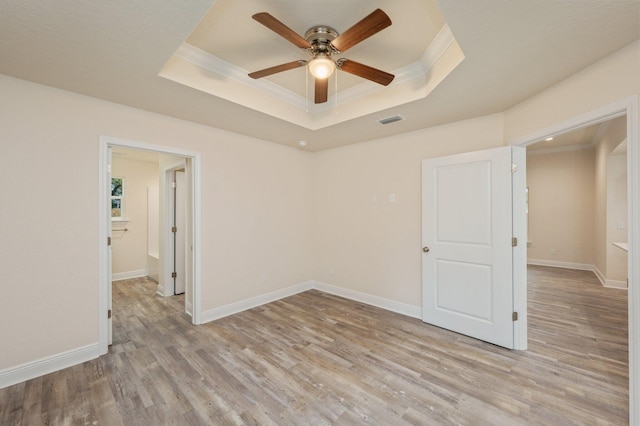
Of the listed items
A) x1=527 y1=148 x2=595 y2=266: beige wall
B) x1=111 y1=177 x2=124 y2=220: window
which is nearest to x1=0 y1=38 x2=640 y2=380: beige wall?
x1=111 y1=177 x2=124 y2=220: window

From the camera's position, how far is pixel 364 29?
1.62 metres

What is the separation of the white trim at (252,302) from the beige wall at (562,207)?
5866 millimetres

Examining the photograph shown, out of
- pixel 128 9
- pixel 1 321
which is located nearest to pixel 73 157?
pixel 1 321

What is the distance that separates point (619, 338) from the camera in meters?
2.86

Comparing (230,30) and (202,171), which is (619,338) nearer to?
(230,30)

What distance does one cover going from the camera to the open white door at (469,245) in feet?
8.88

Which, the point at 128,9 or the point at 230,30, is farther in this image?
the point at 230,30

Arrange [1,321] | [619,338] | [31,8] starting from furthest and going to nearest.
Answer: [619,338]
[1,321]
[31,8]

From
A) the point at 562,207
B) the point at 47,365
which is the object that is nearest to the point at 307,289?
the point at 47,365

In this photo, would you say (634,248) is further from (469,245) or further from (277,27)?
(277,27)

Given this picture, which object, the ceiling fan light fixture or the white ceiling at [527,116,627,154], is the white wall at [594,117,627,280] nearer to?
the white ceiling at [527,116,627,154]

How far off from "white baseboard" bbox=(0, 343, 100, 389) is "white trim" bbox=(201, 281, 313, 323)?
1.09 meters

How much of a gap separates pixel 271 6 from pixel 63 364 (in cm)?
346

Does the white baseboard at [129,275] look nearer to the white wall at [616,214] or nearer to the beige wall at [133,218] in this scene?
the beige wall at [133,218]
